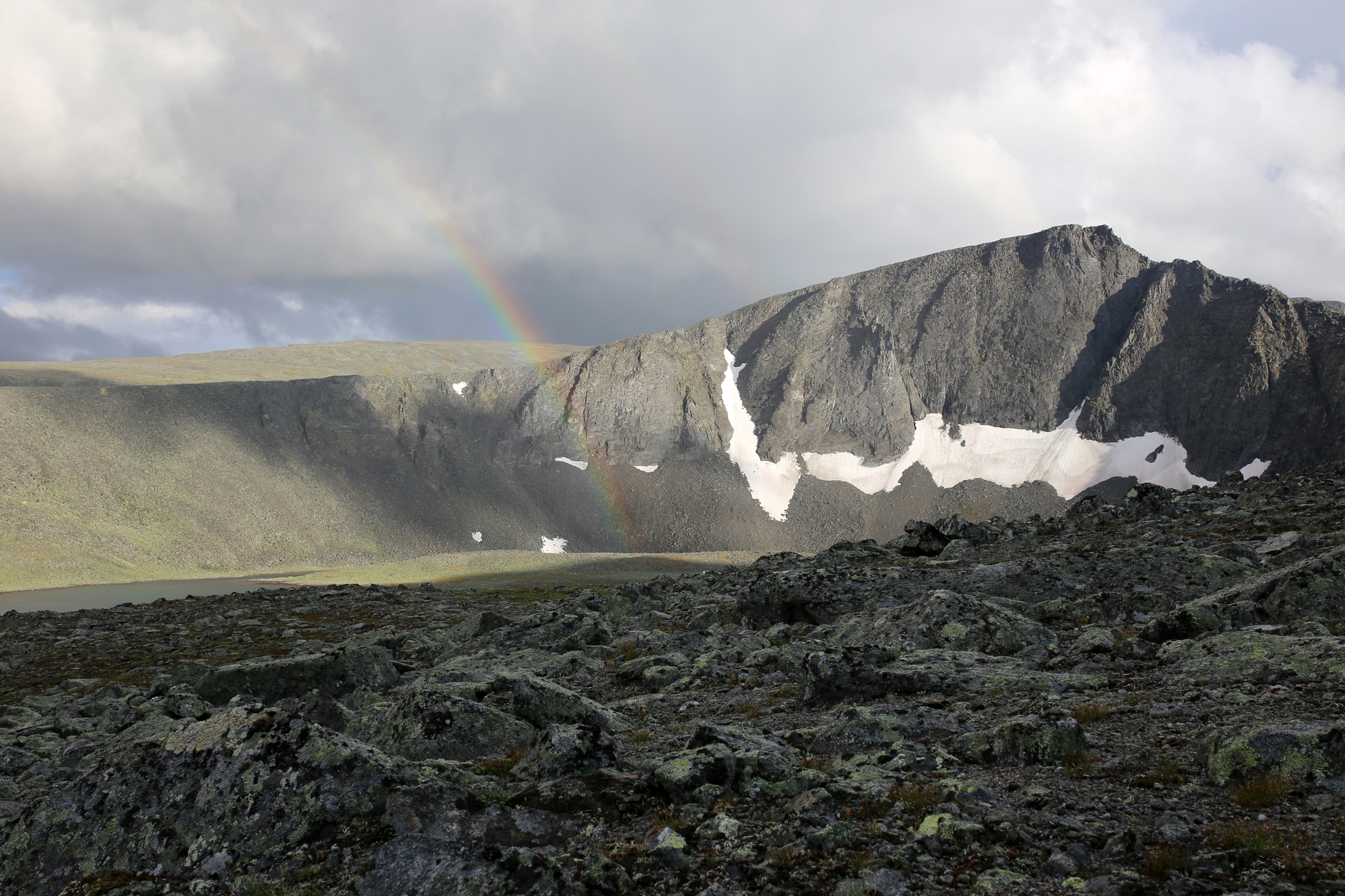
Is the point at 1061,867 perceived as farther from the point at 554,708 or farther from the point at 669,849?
the point at 554,708

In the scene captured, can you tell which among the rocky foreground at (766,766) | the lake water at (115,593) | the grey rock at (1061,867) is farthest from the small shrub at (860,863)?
the lake water at (115,593)

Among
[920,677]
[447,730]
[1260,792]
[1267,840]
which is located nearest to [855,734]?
[920,677]

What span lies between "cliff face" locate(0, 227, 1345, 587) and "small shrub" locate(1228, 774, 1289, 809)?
11690 cm

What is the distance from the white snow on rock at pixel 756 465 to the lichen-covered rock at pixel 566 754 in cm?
13493

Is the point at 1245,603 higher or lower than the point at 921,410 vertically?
lower

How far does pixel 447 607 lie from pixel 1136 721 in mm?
44397

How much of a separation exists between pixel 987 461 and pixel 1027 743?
504 ft

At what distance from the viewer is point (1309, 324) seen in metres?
132

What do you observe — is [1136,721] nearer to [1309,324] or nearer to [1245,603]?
[1245,603]

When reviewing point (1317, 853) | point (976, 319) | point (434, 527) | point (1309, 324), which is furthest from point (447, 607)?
point (1309, 324)

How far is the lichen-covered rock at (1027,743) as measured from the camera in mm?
8289

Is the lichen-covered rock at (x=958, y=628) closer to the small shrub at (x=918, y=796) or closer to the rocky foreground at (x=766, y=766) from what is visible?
the rocky foreground at (x=766, y=766)

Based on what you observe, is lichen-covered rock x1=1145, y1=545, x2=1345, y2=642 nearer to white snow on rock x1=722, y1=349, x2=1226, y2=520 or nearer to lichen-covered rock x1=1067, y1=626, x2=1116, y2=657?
lichen-covered rock x1=1067, y1=626, x2=1116, y2=657

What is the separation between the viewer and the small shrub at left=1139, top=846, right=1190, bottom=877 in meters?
5.45
